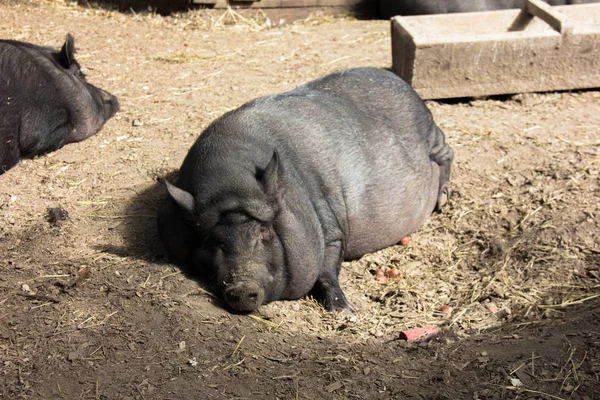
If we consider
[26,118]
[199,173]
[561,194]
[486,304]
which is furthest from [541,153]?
[26,118]

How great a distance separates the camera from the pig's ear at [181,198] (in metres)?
4.73

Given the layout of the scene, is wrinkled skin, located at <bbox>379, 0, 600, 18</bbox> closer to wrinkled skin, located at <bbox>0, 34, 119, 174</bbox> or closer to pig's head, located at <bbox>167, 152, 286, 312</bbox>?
wrinkled skin, located at <bbox>0, 34, 119, 174</bbox>

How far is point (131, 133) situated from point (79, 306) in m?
3.21

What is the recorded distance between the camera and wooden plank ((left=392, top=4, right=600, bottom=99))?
7809 millimetres

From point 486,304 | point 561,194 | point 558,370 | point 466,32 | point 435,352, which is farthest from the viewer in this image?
point 466,32

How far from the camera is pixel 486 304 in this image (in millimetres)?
5469

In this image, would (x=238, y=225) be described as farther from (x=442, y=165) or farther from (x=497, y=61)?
(x=497, y=61)

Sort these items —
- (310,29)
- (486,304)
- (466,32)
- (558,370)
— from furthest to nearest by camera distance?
(310,29) < (466,32) < (486,304) < (558,370)

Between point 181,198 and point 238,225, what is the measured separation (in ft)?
1.26

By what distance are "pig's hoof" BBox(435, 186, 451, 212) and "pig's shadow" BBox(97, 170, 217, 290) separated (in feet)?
7.36

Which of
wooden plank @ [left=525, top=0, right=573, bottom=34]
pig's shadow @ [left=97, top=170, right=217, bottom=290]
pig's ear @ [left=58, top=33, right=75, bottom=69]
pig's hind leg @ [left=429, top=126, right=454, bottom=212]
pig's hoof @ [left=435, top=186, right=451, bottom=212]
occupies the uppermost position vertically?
pig's ear @ [left=58, top=33, right=75, bottom=69]

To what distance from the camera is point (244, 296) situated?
15.5 feet

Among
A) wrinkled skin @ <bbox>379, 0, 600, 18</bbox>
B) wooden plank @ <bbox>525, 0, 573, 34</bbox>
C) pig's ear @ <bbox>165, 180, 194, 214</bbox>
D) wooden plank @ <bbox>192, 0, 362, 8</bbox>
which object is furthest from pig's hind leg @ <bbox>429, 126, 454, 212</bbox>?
wooden plank @ <bbox>192, 0, 362, 8</bbox>

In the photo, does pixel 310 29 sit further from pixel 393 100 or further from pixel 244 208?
pixel 244 208
